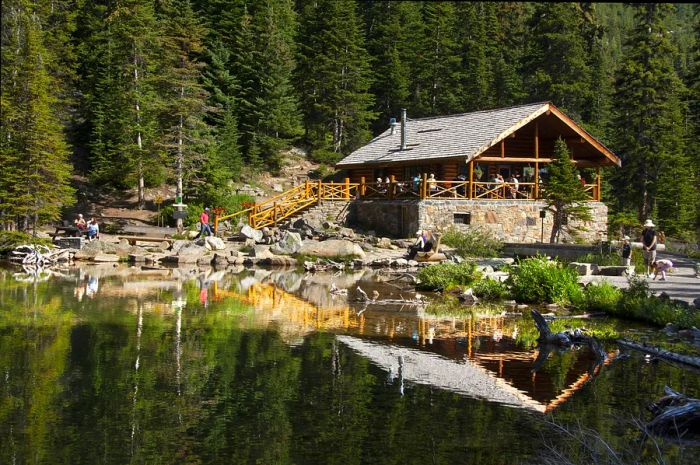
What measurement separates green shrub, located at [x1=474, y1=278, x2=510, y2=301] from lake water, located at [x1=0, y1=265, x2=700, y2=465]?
1.80m

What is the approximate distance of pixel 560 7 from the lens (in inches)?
1987

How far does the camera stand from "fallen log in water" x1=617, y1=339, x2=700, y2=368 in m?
11.6

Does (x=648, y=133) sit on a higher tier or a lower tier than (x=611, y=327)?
higher

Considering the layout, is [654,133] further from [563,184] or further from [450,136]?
[563,184]

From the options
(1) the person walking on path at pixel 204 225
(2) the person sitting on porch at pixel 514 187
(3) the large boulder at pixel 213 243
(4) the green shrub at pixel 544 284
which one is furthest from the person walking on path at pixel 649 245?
(1) the person walking on path at pixel 204 225

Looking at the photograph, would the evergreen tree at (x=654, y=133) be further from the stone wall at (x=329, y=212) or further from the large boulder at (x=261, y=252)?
the large boulder at (x=261, y=252)

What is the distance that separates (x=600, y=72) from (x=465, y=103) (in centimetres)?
1286

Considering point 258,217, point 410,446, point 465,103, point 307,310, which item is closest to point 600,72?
point 465,103

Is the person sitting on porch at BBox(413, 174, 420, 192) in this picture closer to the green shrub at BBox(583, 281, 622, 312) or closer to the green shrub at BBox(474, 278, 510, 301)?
the green shrub at BBox(474, 278, 510, 301)

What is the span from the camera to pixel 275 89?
48.4 metres

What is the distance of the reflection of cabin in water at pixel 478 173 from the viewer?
33.4m

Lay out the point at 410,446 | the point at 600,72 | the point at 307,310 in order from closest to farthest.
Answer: the point at 410,446 → the point at 307,310 → the point at 600,72

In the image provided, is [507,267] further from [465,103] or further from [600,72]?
[600,72]

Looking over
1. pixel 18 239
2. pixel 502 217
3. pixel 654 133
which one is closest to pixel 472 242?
pixel 502 217
